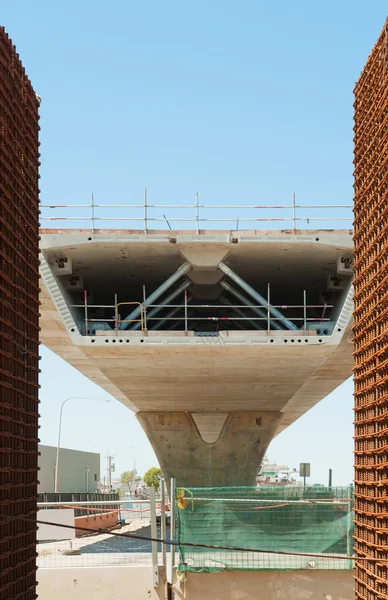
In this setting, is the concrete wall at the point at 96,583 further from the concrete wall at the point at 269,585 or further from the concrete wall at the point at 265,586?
the concrete wall at the point at 269,585

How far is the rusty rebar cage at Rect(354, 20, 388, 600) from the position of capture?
12180mm

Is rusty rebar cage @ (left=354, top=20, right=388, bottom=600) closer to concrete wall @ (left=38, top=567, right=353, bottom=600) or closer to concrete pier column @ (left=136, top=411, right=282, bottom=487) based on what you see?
concrete wall @ (left=38, top=567, right=353, bottom=600)

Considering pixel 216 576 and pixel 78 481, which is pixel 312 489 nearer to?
pixel 216 576

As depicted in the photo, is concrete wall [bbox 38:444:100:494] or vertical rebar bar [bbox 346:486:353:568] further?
concrete wall [bbox 38:444:100:494]

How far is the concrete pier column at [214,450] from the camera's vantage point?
3634 cm

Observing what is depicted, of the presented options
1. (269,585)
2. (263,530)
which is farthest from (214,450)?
(269,585)

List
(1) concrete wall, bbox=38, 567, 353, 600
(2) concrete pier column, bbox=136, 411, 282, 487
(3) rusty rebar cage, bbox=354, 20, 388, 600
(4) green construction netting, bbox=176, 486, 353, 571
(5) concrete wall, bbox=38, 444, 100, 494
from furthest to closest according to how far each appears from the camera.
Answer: (5) concrete wall, bbox=38, 444, 100, 494 < (2) concrete pier column, bbox=136, 411, 282, 487 < (4) green construction netting, bbox=176, 486, 353, 571 < (1) concrete wall, bbox=38, 567, 353, 600 < (3) rusty rebar cage, bbox=354, 20, 388, 600

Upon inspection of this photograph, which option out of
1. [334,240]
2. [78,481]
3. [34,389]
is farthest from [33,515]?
[78,481]

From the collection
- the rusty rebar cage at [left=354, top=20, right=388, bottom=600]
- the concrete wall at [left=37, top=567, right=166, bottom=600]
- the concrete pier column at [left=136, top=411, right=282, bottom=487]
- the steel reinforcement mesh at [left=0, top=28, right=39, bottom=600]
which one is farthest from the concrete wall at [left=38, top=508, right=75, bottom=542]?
the concrete pier column at [left=136, top=411, right=282, bottom=487]

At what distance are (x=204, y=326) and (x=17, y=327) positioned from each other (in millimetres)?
19574

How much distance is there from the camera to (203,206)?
2530 centimetres

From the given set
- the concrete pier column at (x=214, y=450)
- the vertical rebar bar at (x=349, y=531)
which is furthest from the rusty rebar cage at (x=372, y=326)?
the concrete pier column at (x=214, y=450)

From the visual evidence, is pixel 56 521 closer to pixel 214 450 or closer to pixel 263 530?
pixel 263 530

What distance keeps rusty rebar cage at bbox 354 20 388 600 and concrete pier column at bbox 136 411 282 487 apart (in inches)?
892
